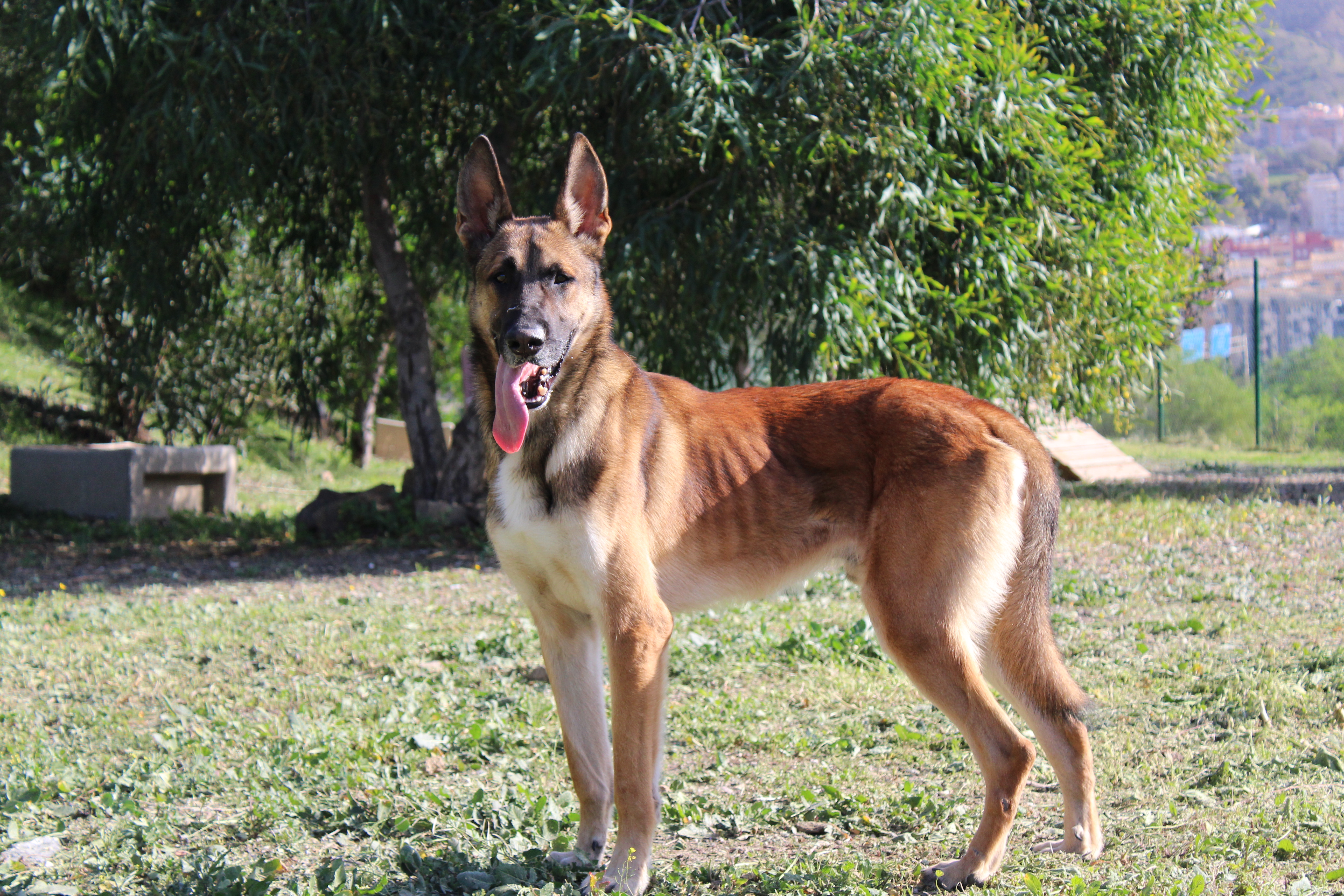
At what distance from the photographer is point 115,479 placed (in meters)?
11.1

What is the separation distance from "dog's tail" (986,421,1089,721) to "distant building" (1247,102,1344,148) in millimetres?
67632

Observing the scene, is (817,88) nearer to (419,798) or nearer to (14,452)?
(419,798)

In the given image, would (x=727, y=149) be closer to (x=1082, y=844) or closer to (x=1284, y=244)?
(x=1082, y=844)

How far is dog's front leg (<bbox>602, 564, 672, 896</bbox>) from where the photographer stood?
3.01 meters

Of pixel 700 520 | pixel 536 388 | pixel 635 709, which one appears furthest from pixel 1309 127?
pixel 635 709

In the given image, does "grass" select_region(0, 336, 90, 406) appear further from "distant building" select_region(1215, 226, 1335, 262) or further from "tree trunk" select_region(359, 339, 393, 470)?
"distant building" select_region(1215, 226, 1335, 262)

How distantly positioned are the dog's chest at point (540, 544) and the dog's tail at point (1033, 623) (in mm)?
1250

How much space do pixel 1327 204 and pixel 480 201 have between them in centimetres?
6687

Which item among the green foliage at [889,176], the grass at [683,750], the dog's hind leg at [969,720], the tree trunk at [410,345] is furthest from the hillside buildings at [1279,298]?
the dog's hind leg at [969,720]

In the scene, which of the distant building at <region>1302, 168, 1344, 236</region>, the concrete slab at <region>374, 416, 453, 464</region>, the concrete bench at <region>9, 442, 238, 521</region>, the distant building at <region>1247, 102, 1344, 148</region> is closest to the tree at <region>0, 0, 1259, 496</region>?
the concrete bench at <region>9, 442, 238, 521</region>

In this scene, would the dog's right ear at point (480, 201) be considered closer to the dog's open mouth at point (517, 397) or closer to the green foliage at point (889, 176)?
the dog's open mouth at point (517, 397)

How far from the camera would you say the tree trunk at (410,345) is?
32.6 feet

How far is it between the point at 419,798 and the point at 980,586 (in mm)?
2086

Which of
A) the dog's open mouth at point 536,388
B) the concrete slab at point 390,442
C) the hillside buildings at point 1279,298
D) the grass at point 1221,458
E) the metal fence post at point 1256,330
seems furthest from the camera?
the hillside buildings at point 1279,298
